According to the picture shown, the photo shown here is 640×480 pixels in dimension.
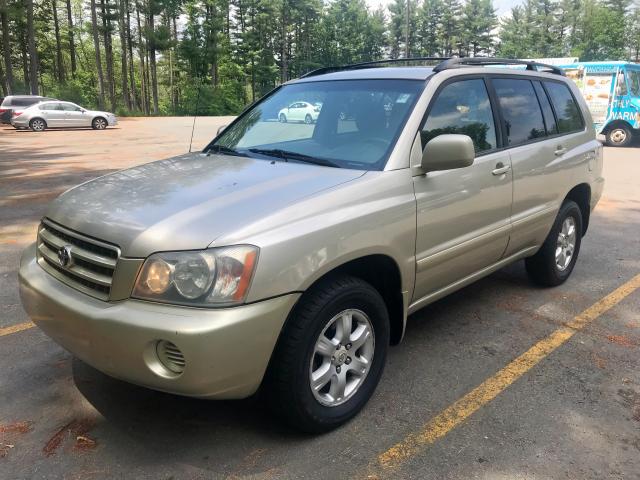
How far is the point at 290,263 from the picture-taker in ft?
7.90

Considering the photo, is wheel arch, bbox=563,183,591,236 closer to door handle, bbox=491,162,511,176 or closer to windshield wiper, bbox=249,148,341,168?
door handle, bbox=491,162,511,176

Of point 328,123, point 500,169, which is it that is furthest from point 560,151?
point 328,123

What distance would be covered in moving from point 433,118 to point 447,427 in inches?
69.1

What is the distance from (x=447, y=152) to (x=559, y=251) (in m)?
2.40

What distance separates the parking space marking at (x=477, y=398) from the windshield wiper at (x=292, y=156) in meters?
1.48

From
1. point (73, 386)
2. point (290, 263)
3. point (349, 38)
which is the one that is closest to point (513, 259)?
point (290, 263)

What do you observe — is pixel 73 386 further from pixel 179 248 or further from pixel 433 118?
pixel 433 118

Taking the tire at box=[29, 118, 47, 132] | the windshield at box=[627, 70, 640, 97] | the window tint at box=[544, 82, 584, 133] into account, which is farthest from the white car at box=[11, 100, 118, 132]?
→ the window tint at box=[544, 82, 584, 133]

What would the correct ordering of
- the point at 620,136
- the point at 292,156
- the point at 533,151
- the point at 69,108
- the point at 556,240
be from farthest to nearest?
the point at 69,108, the point at 620,136, the point at 556,240, the point at 533,151, the point at 292,156

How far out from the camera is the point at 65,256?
2633mm

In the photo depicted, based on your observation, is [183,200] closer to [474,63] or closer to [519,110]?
[474,63]

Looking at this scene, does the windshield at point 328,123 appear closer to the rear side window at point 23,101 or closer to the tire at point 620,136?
the tire at point 620,136

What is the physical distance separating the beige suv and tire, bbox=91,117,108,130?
79.3 ft

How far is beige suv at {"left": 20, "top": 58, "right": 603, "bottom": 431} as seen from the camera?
2.31m
